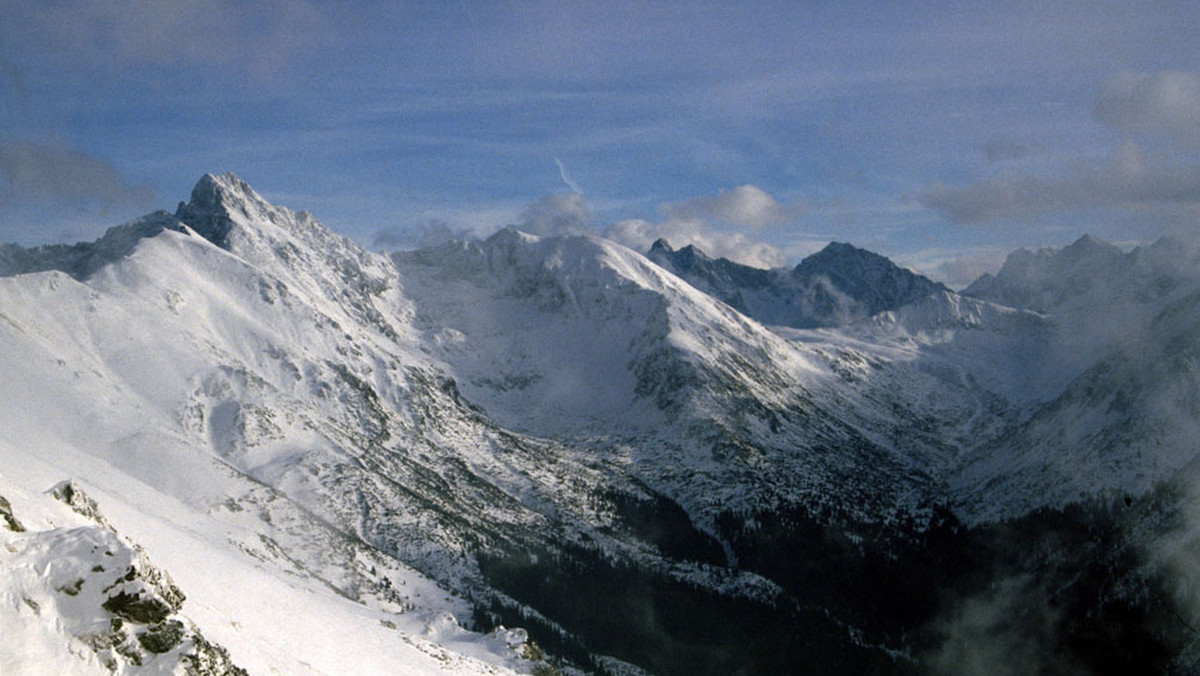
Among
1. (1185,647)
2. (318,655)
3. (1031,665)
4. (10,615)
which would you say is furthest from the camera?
(1031,665)

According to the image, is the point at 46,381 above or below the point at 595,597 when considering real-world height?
above

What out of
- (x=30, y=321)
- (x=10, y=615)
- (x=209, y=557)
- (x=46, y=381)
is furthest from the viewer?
(x=30, y=321)

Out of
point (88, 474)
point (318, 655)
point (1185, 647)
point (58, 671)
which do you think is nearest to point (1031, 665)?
point (1185, 647)

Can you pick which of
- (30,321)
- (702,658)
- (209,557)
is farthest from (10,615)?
(30,321)

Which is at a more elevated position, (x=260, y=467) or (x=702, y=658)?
(x=260, y=467)

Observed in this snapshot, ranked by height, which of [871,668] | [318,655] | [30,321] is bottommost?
[871,668]

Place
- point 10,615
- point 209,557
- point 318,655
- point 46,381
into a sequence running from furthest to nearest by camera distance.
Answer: point 46,381 < point 209,557 < point 318,655 < point 10,615

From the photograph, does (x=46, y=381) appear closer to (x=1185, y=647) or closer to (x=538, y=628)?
(x=538, y=628)

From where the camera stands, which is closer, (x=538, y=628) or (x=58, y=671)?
(x=58, y=671)

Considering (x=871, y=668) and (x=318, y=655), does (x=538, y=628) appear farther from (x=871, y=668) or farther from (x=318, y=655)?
(x=318, y=655)
